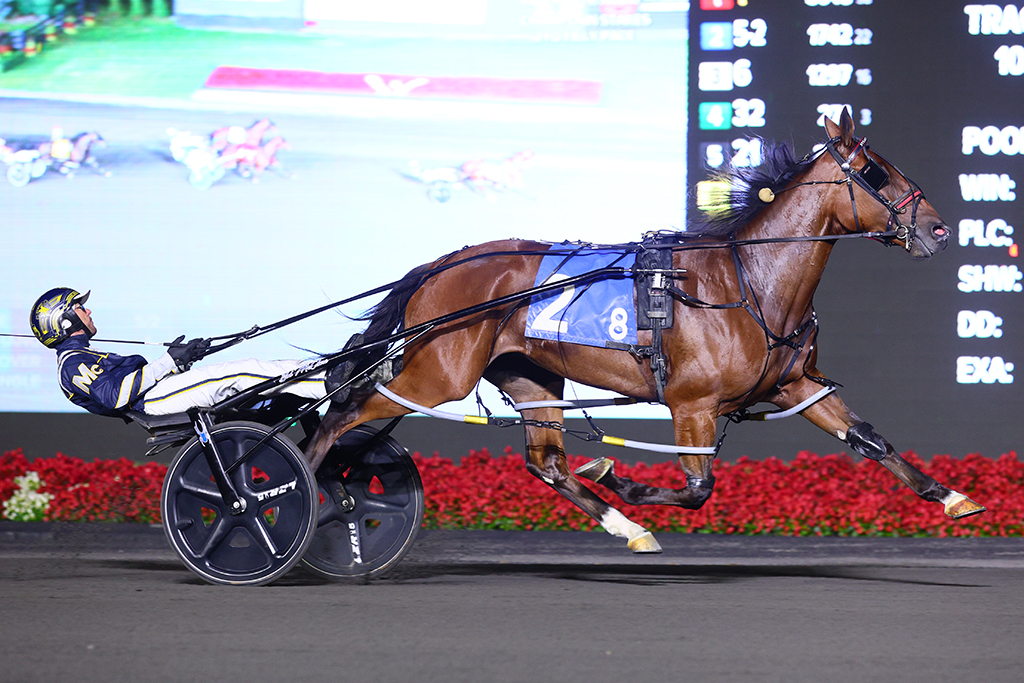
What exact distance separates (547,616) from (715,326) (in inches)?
61.0

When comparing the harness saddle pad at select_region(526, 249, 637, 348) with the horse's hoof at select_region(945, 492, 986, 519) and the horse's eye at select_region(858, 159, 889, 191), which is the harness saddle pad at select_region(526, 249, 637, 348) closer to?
the horse's eye at select_region(858, 159, 889, 191)

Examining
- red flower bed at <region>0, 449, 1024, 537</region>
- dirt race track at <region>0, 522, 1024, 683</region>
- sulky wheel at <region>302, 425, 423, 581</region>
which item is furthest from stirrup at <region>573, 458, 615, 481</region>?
red flower bed at <region>0, 449, 1024, 537</region>

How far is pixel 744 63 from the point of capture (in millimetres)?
7719

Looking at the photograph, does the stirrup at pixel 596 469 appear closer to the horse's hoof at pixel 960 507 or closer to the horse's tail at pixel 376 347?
the horse's tail at pixel 376 347

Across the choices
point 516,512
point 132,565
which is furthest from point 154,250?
point 516,512

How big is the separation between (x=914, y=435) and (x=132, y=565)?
5176mm

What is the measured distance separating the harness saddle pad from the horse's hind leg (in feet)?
1.91

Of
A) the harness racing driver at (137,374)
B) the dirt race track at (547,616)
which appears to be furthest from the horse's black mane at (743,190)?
the harness racing driver at (137,374)

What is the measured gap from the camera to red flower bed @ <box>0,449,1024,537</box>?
284 inches

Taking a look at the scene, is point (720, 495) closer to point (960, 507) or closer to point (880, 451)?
point (880, 451)

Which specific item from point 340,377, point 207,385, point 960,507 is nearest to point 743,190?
point 960,507

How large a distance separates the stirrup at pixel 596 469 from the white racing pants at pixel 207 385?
60.7 inches

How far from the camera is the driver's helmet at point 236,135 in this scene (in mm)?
8062

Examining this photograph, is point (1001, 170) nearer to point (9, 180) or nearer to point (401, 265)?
point (401, 265)
